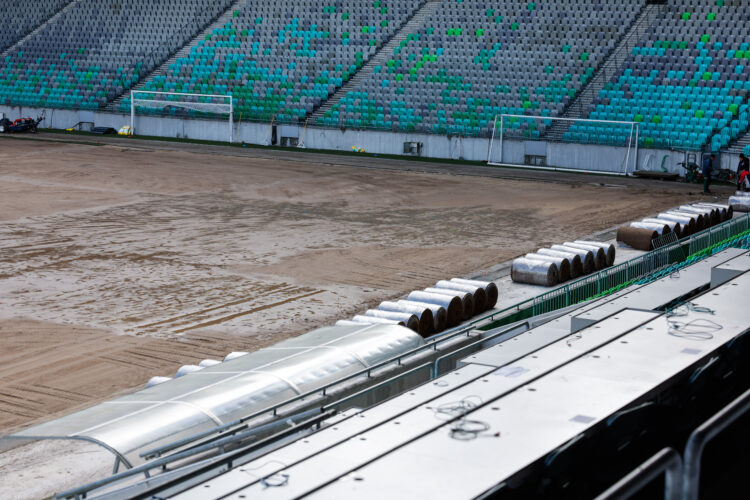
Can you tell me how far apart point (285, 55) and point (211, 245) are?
108ft

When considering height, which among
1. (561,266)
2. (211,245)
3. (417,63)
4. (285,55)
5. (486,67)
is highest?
(285,55)

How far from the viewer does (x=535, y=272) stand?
21.6 meters

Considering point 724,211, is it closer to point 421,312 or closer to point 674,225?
point 674,225

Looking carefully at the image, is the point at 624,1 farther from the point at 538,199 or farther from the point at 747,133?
the point at 538,199

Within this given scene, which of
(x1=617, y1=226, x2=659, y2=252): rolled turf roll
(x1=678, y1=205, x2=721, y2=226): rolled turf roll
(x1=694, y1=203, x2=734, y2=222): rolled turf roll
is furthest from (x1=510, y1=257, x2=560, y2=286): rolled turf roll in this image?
(x1=694, y1=203, x2=734, y2=222): rolled turf roll

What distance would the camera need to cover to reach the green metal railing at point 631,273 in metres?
17.2

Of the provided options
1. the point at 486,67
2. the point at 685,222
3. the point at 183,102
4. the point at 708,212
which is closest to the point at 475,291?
the point at 685,222

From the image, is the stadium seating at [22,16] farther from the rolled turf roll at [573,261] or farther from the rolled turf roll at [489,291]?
the rolled turf roll at [489,291]

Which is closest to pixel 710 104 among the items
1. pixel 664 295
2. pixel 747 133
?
pixel 747 133

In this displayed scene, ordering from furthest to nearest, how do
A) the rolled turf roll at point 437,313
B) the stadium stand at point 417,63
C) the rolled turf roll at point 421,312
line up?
the stadium stand at point 417,63
the rolled turf roll at point 437,313
the rolled turf roll at point 421,312

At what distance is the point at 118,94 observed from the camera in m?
59.9

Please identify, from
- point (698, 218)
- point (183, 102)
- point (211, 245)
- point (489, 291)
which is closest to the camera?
point (489, 291)

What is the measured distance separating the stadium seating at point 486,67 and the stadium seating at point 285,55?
231cm

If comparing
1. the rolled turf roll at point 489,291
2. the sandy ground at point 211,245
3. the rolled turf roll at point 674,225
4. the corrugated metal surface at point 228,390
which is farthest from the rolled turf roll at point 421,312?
the rolled turf roll at point 674,225
